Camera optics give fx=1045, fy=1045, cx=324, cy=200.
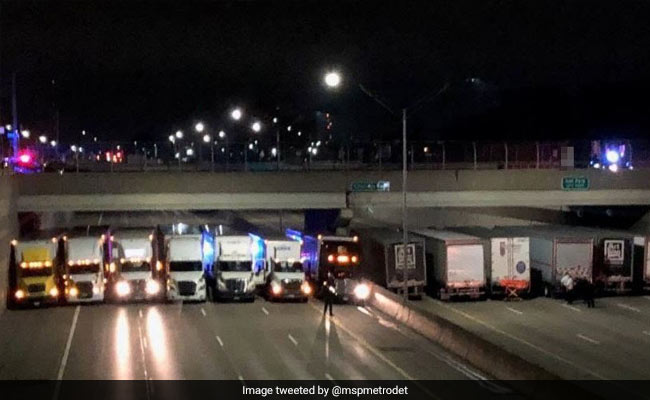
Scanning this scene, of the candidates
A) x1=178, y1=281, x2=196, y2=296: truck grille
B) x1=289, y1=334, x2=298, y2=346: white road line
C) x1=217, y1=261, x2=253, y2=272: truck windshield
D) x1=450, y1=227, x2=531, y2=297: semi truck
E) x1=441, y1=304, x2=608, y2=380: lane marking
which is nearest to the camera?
x1=441, y1=304, x2=608, y2=380: lane marking

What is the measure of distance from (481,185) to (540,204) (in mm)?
4285

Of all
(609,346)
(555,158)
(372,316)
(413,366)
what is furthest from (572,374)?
(555,158)

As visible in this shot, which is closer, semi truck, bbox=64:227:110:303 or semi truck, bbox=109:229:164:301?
semi truck, bbox=64:227:110:303

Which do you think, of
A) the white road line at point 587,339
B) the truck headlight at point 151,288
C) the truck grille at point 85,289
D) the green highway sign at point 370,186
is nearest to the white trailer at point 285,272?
the truck headlight at point 151,288

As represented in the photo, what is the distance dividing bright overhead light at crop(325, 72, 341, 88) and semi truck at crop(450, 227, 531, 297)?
1708 cm

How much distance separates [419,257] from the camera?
2016 inches

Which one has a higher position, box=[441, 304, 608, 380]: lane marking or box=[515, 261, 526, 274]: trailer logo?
box=[515, 261, 526, 274]: trailer logo

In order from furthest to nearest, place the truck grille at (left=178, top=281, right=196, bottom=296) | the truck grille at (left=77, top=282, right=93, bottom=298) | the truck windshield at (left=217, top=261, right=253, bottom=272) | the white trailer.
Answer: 1. the truck windshield at (left=217, top=261, right=253, bottom=272)
2. the white trailer
3. the truck grille at (left=178, top=281, right=196, bottom=296)
4. the truck grille at (left=77, top=282, right=93, bottom=298)

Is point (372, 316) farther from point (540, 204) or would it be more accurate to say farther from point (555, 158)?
point (555, 158)

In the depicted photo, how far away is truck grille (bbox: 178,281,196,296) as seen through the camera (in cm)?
4866

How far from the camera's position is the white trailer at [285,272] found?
49.5 meters

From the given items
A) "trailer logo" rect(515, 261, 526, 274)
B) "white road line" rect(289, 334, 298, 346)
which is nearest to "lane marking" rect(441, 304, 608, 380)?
"trailer logo" rect(515, 261, 526, 274)

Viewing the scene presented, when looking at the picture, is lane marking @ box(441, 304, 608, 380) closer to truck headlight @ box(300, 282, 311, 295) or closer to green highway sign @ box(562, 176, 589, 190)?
truck headlight @ box(300, 282, 311, 295)

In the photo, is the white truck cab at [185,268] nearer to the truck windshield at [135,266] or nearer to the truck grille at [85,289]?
the truck windshield at [135,266]
